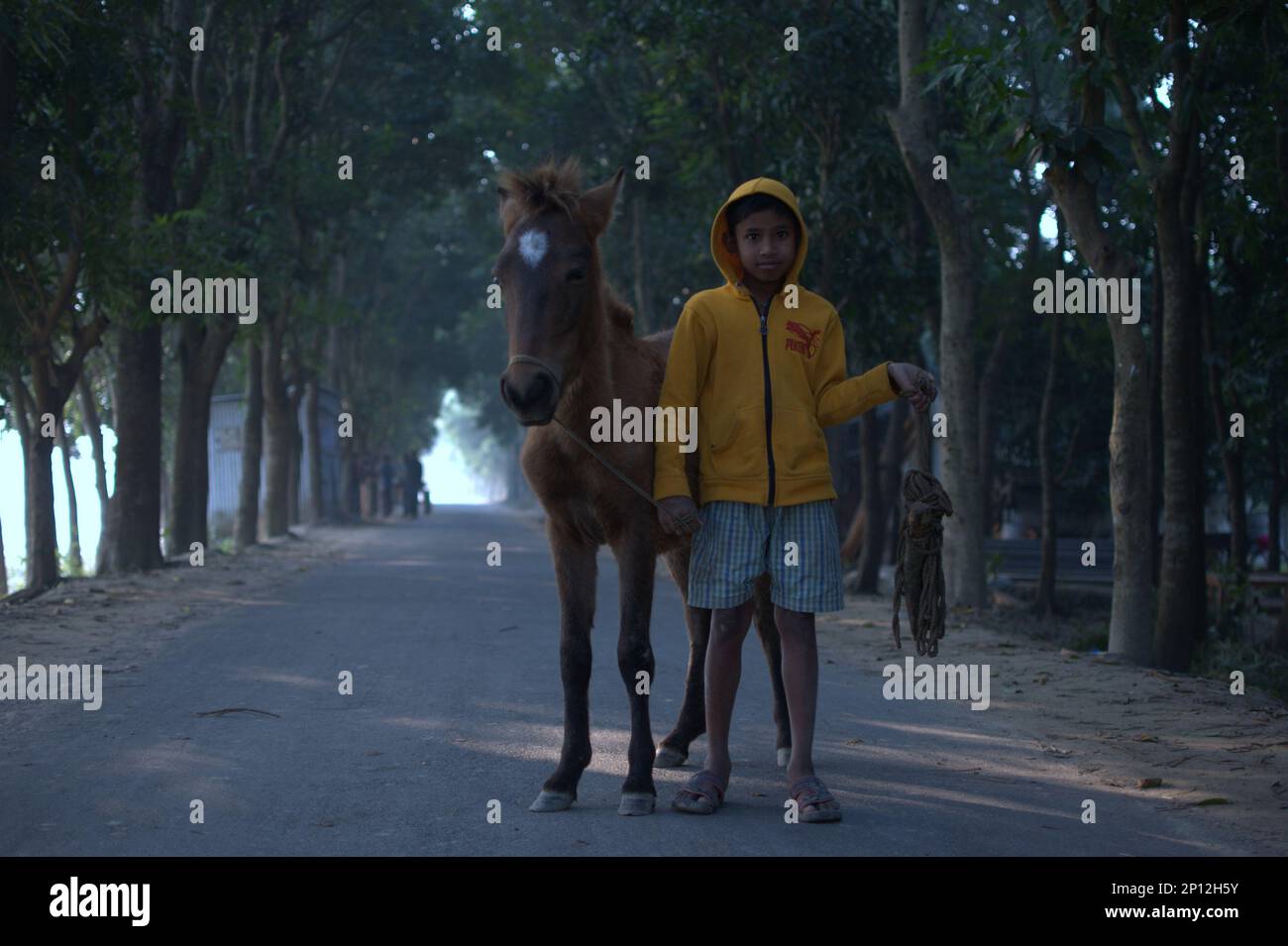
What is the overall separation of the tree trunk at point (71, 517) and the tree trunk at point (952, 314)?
18.0 m

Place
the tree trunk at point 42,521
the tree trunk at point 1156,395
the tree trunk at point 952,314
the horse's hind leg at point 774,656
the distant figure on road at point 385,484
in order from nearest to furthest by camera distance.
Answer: the horse's hind leg at point 774,656 < the tree trunk at point 952,314 < the tree trunk at point 1156,395 < the tree trunk at point 42,521 < the distant figure on road at point 385,484

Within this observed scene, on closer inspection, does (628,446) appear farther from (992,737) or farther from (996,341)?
(996,341)

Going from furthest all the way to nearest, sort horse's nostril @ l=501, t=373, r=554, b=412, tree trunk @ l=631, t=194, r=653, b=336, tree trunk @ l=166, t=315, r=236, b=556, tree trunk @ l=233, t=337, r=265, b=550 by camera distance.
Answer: tree trunk @ l=631, t=194, r=653, b=336
tree trunk @ l=233, t=337, r=265, b=550
tree trunk @ l=166, t=315, r=236, b=556
horse's nostril @ l=501, t=373, r=554, b=412

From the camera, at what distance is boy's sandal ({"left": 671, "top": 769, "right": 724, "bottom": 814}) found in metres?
5.43

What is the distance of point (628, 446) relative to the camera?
18.5ft

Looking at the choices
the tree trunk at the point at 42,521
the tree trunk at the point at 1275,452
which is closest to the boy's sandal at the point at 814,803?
the tree trunk at the point at 42,521

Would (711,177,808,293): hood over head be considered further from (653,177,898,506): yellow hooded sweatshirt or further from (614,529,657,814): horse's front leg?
(614,529,657,814): horse's front leg

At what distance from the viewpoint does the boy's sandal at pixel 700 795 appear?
17.8 feet

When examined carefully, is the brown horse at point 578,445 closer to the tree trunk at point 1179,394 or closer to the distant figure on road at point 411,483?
the tree trunk at point 1179,394

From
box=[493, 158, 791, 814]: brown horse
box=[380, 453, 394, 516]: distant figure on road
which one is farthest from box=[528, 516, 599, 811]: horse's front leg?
box=[380, 453, 394, 516]: distant figure on road

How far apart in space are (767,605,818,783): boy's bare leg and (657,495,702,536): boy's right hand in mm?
516

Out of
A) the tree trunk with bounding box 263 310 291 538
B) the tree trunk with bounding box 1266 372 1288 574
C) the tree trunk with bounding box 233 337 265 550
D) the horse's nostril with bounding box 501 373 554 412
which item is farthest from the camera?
the tree trunk with bounding box 263 310 291 538
